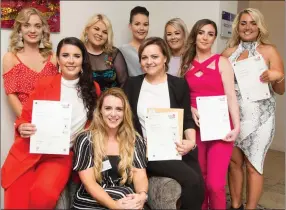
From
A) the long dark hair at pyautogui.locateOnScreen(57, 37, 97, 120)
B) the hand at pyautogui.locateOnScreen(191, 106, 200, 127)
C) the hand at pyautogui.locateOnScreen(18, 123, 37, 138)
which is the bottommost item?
the hand at pyautogui.locateOnScreen(18, 123, 37, 138)

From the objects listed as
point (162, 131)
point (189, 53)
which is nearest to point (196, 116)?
point (162, 131)

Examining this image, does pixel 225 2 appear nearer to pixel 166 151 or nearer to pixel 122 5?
pixel 122 5

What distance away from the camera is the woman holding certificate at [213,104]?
2256 millimetres

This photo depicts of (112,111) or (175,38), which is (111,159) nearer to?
(112,111)

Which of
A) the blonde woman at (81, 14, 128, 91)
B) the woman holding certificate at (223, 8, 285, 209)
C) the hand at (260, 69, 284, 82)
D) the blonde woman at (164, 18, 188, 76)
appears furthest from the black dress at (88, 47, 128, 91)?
the hand at (260, 69, 284, 82)

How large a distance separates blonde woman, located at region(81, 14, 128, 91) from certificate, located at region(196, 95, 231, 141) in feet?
2.48

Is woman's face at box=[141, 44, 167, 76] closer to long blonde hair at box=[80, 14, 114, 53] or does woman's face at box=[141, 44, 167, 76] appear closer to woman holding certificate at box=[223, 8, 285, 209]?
long blonde hair at box=[80, 14, 114, 53]

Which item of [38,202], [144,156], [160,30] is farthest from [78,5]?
[38,202]

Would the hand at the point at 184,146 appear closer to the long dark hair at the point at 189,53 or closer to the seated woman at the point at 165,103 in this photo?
the seated woman at the point at 165,103

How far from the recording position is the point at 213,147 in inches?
91.7

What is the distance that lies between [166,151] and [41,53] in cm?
118

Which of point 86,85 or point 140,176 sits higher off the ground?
point 86,85

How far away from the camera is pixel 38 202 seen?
6.19ft

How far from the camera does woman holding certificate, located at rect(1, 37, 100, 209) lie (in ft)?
6.24
